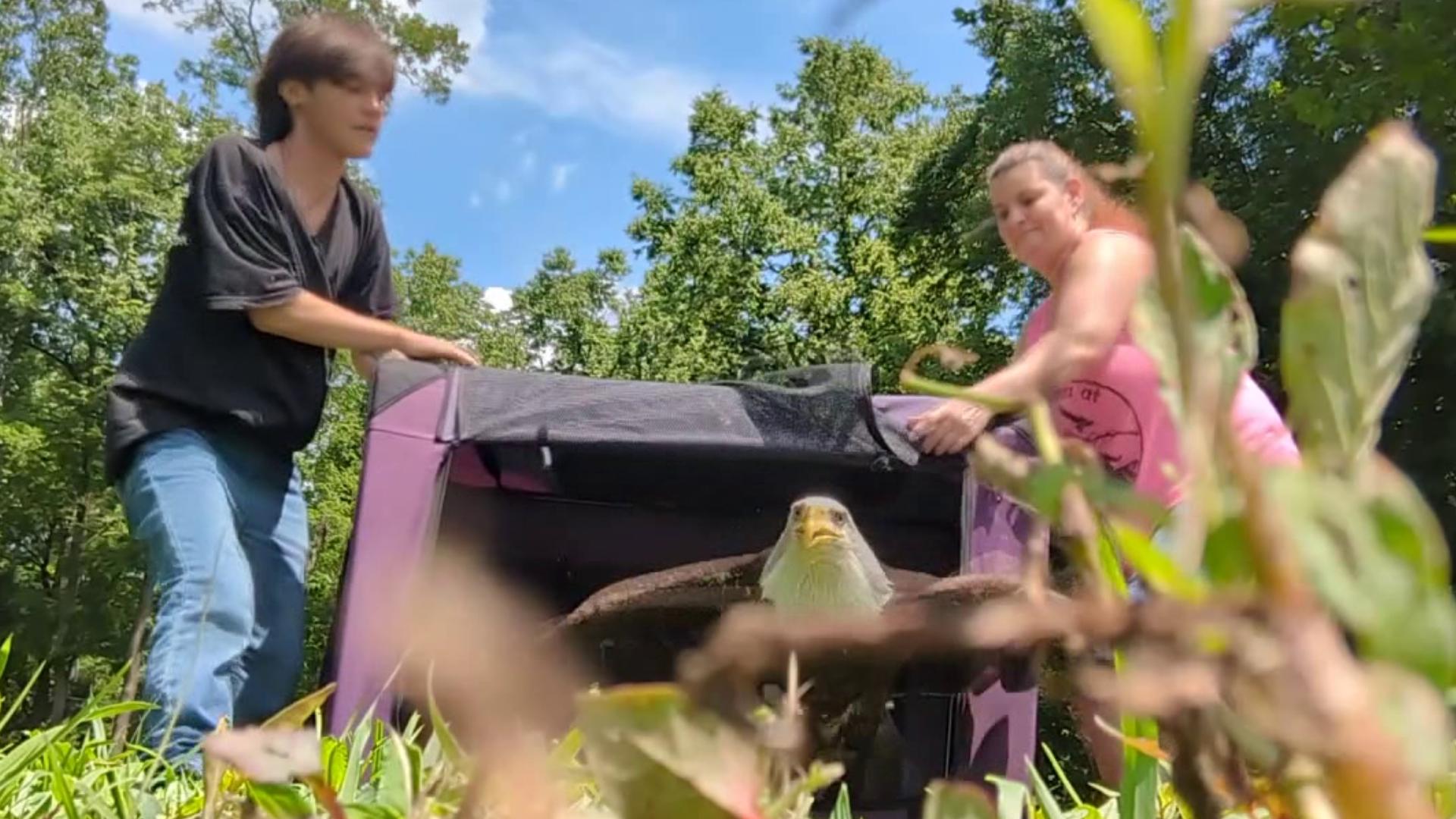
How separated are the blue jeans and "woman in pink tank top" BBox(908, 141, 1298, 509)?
0.92 meters

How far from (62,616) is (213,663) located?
515 inches

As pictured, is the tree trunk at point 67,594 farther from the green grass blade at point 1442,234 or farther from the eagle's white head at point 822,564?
the green grass blade at point 1442,234

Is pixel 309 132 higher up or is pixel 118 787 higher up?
pixel 309 132

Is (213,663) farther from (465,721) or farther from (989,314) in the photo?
(989,314)

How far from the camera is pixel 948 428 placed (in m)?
2.26

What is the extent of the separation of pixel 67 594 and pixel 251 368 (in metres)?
13.3

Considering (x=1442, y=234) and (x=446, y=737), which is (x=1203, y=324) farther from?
(x=446, y=737)

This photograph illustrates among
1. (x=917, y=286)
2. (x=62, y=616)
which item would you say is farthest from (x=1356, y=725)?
(x=62, y=616)

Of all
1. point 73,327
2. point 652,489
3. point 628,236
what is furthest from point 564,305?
point 652,489

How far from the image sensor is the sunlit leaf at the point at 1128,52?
131 millimetres

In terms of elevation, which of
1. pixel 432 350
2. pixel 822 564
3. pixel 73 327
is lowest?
pixel 822 564

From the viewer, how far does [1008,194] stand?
1950 millimetres

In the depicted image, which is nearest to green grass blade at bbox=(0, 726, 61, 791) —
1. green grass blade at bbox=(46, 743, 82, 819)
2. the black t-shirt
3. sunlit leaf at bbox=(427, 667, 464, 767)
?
green grass blade at bbox=(46, 743, 82, 819)

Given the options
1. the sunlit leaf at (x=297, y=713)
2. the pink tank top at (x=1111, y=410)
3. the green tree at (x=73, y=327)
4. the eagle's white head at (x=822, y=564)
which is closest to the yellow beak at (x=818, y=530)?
the eagle's white head at (x=822, y=564)
